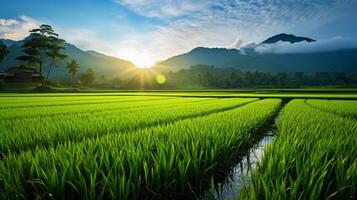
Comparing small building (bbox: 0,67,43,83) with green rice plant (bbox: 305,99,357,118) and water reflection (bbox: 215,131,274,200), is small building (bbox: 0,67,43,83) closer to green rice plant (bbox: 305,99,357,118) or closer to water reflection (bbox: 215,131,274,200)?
green rice plant (bbox: 305,99,357,118)

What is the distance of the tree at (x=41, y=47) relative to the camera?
4747 centimetres

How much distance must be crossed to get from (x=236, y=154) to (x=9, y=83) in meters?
56.3

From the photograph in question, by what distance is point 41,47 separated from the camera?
159 ft

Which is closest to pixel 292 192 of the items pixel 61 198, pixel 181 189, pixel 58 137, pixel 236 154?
pixel 181 189

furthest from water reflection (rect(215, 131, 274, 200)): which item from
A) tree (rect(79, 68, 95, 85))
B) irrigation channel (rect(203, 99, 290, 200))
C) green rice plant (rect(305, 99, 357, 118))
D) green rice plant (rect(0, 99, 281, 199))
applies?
tree (rect(79, 68, 95, 85))

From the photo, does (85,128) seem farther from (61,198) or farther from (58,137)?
(61,198)

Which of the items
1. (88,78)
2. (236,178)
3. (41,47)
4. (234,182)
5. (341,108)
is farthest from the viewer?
(88,78)

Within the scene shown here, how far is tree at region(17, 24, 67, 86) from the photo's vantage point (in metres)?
47.5

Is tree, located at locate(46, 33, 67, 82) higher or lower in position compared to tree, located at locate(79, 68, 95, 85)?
higher

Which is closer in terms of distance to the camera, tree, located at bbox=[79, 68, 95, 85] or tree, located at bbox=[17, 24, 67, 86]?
tree, located at bbox=[17, 24, 67, 86]

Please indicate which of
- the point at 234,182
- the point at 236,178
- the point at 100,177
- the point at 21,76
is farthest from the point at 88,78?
the point at 100,177

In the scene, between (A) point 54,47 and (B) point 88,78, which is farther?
(B) point 88,78

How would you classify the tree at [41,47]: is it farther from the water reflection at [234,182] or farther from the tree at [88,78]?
the water reflection at [234,182]

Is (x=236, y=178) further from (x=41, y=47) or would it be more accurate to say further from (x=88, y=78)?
(x=88, y=78)
